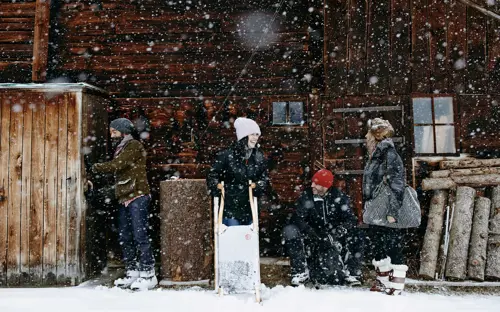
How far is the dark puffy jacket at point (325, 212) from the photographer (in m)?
5.29

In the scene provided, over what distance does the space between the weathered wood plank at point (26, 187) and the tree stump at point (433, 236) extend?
4826 millimetres

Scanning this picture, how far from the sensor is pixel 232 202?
15.5 ft

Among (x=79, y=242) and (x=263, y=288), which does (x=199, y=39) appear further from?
(x=263, y=288)

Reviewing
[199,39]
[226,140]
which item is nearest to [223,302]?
[226,140]

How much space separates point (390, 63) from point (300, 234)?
294cm

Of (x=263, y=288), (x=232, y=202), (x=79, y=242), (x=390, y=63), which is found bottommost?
(x=263, y=288)

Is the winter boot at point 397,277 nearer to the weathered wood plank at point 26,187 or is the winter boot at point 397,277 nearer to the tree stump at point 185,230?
the tree stump at point 185,230

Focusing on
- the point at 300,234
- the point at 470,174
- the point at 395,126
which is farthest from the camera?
the point at 395,126

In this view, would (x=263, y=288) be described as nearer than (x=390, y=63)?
Yes

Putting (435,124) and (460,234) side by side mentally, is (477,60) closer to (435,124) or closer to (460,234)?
(435,124)

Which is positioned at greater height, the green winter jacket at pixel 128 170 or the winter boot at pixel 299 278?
the green winter jacket at pixel 128 170

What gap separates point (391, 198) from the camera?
4.57 meters

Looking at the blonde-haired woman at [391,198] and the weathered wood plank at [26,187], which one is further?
the weathered wood plank at [26,187]

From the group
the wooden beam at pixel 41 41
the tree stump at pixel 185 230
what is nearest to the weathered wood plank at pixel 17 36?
the wooden beam at pixel 41 41
